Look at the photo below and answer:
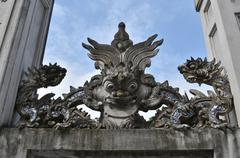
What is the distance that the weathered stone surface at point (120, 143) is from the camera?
22.8 ft

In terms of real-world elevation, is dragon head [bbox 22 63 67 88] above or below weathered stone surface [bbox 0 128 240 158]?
above

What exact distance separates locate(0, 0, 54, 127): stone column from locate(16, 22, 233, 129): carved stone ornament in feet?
1.16

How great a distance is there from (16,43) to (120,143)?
364 cm

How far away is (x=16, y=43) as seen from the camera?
8391 millimetres

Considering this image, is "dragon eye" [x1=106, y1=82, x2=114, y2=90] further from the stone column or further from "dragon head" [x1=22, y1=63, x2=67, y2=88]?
the stone column

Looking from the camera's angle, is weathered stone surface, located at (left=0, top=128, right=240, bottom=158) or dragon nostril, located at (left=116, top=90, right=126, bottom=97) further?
dragon nostril, located at (left=116, top=90, right=126, bottom=97)

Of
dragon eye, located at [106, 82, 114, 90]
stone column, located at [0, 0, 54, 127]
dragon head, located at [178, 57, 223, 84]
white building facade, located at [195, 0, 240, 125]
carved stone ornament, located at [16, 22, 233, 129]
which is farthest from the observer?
dragon head, located at [178, 57, 223, 84]

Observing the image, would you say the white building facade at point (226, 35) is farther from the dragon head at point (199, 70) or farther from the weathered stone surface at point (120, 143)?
the weathered stone surface at point (120, 143)

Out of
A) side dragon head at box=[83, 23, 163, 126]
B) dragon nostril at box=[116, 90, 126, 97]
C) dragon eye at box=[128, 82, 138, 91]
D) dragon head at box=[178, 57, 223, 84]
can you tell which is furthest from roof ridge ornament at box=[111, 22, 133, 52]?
dragon head at box=[178, 57, 223, 84]

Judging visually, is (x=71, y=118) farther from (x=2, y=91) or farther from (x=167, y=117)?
(x=167, y=117)

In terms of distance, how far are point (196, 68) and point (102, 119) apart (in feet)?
9.13

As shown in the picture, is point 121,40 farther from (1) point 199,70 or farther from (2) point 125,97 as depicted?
(1) point 199,70

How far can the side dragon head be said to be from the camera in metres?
7.84

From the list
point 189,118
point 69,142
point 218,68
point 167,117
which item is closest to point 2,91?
point 69,142
